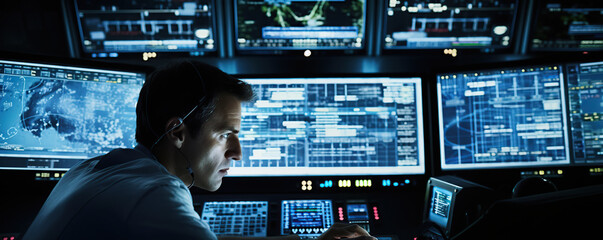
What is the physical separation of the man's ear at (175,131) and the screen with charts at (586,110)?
1389 mm

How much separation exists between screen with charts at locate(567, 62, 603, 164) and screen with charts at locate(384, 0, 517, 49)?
379 mm

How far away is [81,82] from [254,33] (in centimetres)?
71

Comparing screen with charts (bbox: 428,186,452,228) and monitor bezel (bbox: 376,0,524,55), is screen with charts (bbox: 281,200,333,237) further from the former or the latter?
monitor bezel (bbox: 376,0,524,55)

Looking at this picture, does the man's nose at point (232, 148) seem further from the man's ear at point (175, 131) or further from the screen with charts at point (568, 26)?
the screen with charts at point (568, 26)

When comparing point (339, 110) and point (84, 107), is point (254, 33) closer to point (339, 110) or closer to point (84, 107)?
point (339, 110)

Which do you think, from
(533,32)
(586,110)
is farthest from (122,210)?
(533,32)

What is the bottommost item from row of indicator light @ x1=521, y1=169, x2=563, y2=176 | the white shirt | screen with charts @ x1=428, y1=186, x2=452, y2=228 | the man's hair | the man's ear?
screen with charts @ x1=428, y1=186, x2=452, y2=228

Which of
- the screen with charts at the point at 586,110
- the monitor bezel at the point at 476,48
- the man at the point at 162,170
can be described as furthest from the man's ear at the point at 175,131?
the screen with charts at the point at 586,110

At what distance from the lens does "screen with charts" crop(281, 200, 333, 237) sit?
1.39 m

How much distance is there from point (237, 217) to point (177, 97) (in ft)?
2.16

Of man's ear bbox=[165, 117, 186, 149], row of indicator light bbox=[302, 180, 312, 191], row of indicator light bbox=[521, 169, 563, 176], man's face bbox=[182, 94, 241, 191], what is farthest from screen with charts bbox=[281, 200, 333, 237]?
row of indicator light bbox=[521, 169, 563, 176]

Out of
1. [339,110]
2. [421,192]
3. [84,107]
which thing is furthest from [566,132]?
[84,107]

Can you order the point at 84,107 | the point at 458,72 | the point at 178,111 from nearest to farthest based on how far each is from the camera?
the point at 178,111
the point at 84,107
the point at 458,72

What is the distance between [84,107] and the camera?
1459 mm
